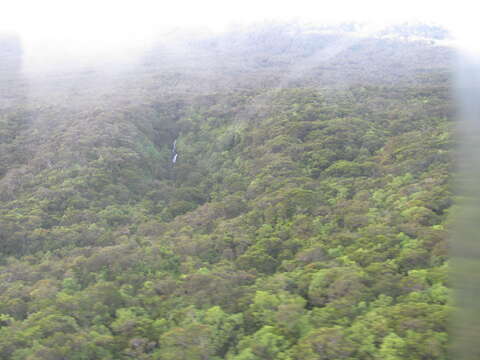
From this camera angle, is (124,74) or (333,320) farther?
(124,74)

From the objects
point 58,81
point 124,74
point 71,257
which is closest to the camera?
point 71,257

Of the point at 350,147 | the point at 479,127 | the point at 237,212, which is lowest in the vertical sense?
the point at 237,212

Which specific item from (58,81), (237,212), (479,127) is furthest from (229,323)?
(58,81)

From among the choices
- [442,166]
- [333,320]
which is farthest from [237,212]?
[333,320]

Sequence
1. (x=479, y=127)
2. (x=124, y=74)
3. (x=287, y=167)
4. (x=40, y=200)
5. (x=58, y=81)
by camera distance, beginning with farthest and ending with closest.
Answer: (x=124, y=74) < (x=58, y=81) < (x=287, y=167) < (x=40, y=200) < (x=479, y=127)

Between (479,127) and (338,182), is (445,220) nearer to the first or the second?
(338,182)

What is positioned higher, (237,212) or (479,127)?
(479,127)
